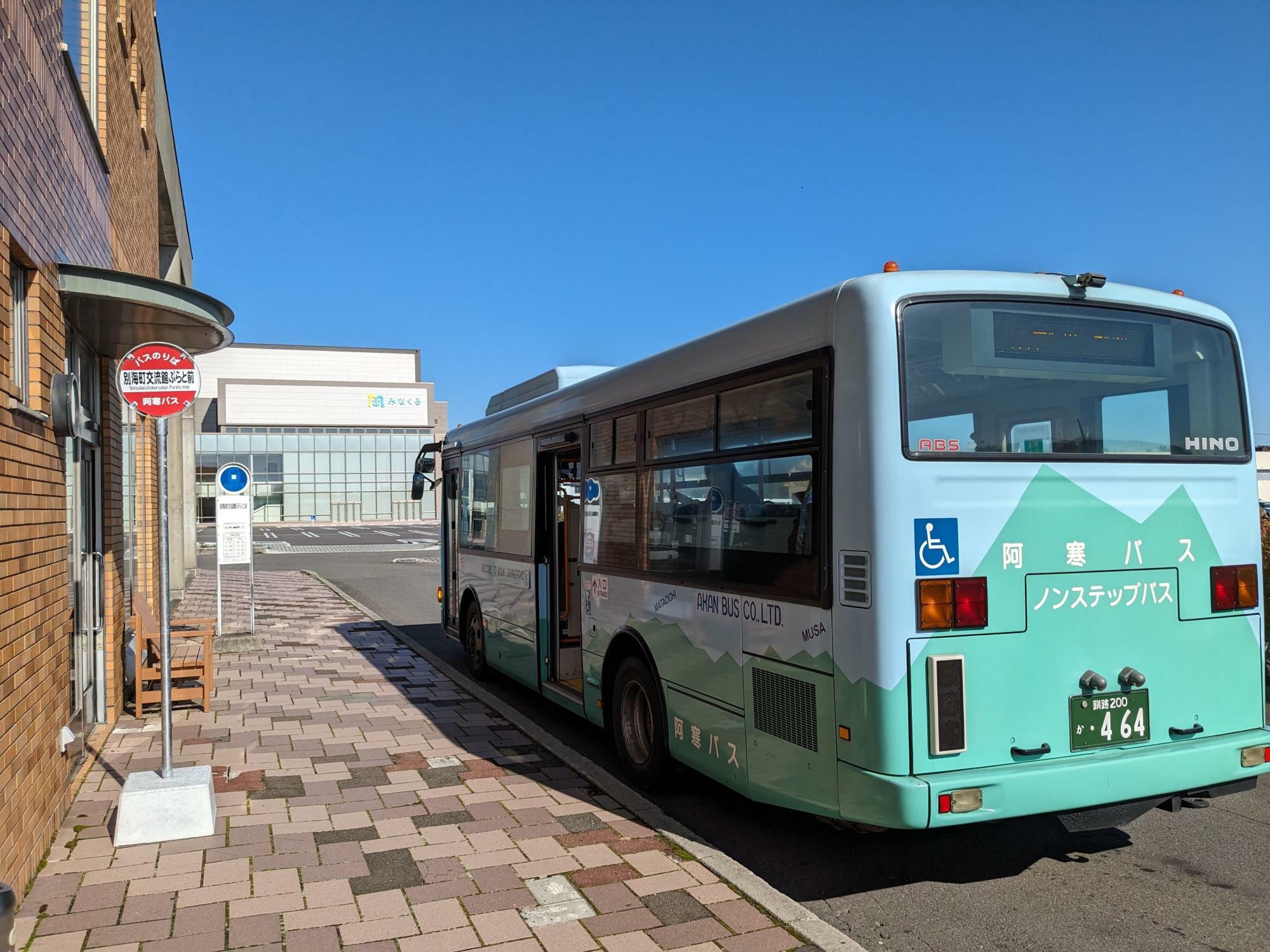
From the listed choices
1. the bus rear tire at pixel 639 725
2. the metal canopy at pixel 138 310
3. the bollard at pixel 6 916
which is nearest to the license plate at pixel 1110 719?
the bus rear tire at pixel 639 725

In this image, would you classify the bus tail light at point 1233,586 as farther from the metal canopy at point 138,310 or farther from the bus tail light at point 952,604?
the metal canopy at point 138,310

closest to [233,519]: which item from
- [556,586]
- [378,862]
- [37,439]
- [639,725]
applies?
[556,586]

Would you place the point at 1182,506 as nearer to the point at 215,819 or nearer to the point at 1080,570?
the point at 1080,570

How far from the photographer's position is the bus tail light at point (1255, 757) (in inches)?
183

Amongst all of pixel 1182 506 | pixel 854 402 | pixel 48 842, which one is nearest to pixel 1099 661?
pixel 1182 506

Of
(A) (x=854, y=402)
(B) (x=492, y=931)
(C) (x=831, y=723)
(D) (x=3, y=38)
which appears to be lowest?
(B) (x=492, y=931)

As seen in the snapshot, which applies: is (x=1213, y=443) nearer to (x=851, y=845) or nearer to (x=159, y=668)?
(x=851, y=845)

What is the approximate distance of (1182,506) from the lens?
15.5 ft

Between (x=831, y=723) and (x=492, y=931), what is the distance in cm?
170

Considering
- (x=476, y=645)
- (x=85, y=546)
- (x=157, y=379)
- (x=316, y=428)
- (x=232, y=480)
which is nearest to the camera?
(x=157, y=379)

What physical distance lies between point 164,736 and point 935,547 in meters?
4.24

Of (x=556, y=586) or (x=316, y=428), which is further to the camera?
(x=316, y=428)

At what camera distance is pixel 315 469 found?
66875 millimetres

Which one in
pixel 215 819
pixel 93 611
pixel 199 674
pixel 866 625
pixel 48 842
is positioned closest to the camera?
pixel 866 625
